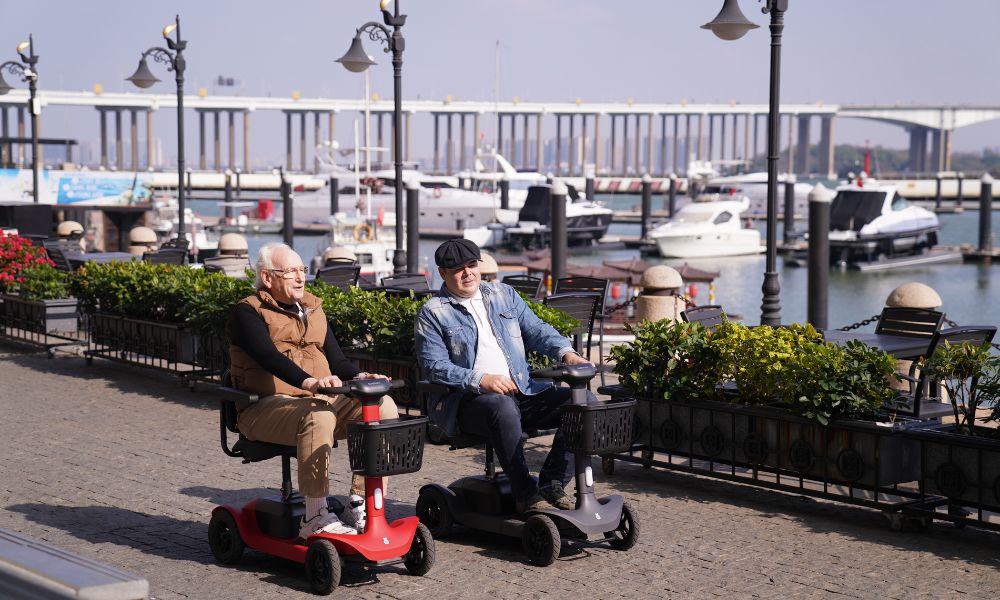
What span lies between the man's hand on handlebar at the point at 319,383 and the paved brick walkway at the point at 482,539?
0.89 m

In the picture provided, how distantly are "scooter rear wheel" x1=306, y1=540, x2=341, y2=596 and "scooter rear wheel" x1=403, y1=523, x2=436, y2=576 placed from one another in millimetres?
406

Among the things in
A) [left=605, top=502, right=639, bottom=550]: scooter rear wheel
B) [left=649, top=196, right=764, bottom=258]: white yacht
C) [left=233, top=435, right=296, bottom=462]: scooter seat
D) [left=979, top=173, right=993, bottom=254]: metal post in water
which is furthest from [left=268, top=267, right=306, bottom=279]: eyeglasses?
[left=649, top=196, right=764, bottom=258]: white yacht

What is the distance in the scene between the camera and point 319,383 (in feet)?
20.0

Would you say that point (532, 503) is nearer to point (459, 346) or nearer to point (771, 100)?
point (459, 346)

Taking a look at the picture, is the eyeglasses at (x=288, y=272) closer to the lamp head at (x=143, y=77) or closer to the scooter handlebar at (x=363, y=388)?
the scooter handlebar at (x=363, y=388)

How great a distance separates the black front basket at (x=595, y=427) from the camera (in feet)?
20.7

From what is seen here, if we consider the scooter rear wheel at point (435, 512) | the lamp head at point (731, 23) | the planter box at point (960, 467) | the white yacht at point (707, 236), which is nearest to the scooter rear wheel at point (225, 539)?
the scooter rear wheel at point (435, 512)

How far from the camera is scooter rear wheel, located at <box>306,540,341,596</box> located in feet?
19.3

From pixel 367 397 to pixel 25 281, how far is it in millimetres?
10337

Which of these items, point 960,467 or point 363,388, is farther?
point 960,467

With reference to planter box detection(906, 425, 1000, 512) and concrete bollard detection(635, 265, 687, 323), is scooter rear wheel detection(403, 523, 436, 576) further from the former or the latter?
concrete bollard detection(635, 265, 687, 323)

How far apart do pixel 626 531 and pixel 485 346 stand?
3.75 feet

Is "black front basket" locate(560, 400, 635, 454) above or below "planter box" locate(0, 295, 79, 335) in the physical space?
above

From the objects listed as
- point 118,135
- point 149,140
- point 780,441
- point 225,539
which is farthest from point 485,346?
point 118,135
